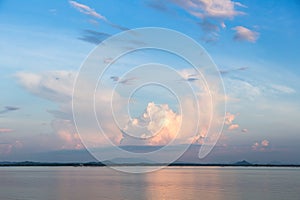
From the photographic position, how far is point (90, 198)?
210 feet

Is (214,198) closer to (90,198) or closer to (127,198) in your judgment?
(127,198)

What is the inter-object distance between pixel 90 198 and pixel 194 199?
1727 cm

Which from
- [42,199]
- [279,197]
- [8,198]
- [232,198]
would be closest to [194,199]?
[232,198]

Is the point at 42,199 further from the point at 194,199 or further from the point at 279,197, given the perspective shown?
the point at 279,197

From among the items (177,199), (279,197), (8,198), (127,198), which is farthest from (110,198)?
(279,197)

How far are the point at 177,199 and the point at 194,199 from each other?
272cm

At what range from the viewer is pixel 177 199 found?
6178 centimetres

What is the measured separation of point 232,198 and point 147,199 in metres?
14.4

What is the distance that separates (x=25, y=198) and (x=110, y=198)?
14224 millimetres

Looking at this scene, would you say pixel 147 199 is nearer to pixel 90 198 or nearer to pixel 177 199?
pixel 177 199

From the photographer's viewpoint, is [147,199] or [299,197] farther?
[299,197]

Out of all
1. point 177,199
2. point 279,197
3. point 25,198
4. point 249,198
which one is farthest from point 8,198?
point 279,197

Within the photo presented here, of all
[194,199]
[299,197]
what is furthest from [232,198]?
[299,197]

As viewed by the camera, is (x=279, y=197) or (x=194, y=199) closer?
(x=194, y=199)
